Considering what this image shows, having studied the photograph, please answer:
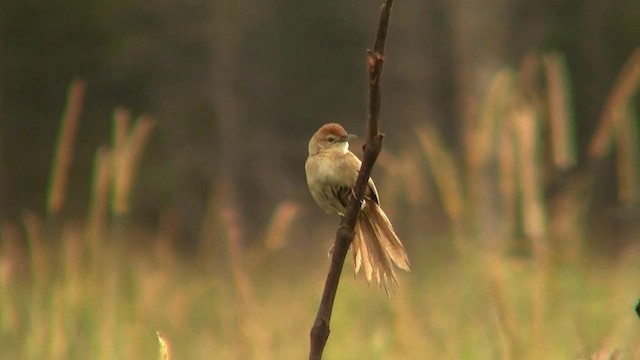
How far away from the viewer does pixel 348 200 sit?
1.87 m

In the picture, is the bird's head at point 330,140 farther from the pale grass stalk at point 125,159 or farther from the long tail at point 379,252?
the pale grass stalk at point 125,159

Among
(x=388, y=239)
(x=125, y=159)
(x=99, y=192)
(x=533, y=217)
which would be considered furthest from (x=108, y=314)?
(x=388, y=239)

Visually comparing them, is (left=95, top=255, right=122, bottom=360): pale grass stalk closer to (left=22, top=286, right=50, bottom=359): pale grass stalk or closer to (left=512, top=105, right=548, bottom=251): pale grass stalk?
(left=22, top=286, right=50, bottom=359): pale grass stalk

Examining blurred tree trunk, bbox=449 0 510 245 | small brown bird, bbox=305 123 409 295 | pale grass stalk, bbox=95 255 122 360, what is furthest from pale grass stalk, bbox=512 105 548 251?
blurred tree trunk, bbox=449 0 510 245

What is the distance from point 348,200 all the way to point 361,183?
0.71 m

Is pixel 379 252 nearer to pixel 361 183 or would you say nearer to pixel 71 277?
pixel 361 183

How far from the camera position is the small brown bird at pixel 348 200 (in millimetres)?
1440

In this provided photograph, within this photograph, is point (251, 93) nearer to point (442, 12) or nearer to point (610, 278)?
point (442, 12)

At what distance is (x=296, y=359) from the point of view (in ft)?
13.2

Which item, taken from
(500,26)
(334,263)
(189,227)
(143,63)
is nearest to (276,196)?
(189,227)

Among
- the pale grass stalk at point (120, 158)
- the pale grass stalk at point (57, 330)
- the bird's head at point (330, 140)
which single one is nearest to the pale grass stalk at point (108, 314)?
the pale grass stalk at point (57, 330)

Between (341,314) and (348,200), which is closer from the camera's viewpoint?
(348,200)

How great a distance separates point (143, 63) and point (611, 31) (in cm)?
595

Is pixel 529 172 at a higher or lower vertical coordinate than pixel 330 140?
lower
